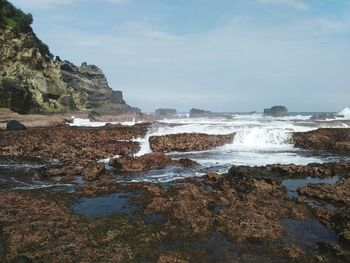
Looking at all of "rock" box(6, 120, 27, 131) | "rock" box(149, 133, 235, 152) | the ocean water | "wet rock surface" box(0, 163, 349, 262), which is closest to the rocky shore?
"wet rock surface" box(0, 163, 349, 262)

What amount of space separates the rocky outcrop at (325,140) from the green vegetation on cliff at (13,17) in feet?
135

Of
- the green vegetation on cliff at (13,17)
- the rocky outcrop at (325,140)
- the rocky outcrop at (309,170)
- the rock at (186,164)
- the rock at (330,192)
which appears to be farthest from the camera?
the green vegetation on cliff at (13,17)

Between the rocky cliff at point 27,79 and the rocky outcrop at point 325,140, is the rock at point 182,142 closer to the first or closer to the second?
the rocky outcrop at point 325,140

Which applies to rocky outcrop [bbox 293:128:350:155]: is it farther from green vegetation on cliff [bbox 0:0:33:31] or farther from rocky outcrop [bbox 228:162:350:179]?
green vegetation on cliff [bbox 0:0:33:31]

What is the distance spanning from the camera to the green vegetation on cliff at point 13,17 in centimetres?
5281

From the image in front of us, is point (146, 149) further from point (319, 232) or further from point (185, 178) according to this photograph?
point (319, 232)

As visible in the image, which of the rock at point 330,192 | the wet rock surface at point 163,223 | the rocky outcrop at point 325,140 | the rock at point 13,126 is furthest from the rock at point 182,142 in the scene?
the rock at point 330,192

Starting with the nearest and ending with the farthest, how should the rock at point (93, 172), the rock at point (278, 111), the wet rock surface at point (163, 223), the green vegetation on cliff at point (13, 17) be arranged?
the wet rock surface at point (163, 223)
the rock at point (93, 172)
the green vegetation on cliff at point (13, 17)
the rock at point (278, 111)

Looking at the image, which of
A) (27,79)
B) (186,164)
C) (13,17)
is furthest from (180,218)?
(13,17)

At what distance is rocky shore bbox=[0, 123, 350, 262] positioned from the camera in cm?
922

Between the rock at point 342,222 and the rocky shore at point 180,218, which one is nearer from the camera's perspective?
the rocky shore at point 180,218

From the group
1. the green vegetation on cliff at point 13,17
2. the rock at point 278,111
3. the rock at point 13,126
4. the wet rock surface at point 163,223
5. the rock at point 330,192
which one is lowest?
the wet rock surface at point 163,223

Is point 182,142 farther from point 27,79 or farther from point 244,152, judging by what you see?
point 27,79

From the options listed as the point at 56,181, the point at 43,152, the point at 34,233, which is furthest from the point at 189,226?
the point at 43,152
